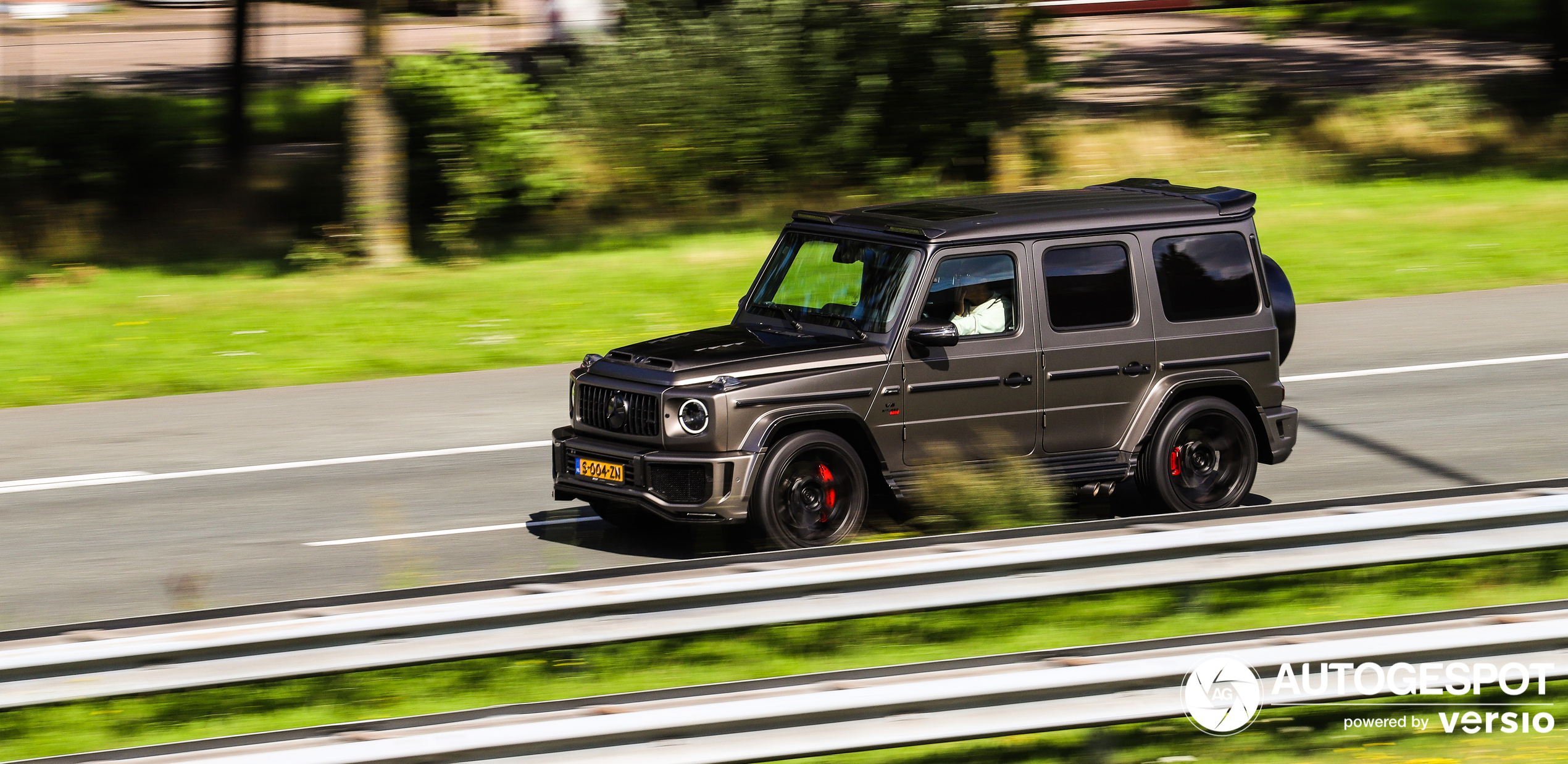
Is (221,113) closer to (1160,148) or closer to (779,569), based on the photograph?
(1160,148)

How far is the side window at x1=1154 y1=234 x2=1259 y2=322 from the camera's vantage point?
897 cm

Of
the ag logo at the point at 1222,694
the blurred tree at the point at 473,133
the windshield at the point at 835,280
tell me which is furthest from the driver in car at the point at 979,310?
the blurred tree at the point at 473,133

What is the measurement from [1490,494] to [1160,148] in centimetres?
1979

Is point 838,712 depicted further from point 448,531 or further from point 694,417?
point 448,531

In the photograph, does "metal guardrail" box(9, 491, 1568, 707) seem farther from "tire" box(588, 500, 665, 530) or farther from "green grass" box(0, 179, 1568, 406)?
"green grass" box(0, 179, 1568, 406)

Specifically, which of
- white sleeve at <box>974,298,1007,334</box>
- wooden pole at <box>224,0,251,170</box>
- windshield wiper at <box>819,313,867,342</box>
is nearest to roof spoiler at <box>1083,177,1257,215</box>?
white sleeve at <box>974,298,1007,334</box>

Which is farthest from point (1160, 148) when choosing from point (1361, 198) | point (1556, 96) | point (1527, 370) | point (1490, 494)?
point (1490, 494)

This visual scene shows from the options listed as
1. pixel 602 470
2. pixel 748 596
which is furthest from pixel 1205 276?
pixel 748 596

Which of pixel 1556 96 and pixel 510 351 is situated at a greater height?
pixel 1556 96

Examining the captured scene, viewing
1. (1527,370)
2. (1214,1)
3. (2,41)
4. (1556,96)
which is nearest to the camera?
(1527,370)

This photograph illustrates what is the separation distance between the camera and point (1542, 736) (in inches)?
235

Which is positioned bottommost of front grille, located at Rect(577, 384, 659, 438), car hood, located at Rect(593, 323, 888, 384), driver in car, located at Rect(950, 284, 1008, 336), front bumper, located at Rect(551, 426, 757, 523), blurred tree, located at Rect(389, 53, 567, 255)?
front bumper, located at Rect(551, 426, 757, 523)

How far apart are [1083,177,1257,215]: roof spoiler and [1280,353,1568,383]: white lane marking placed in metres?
4.31

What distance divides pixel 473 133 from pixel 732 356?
47.5 ft
